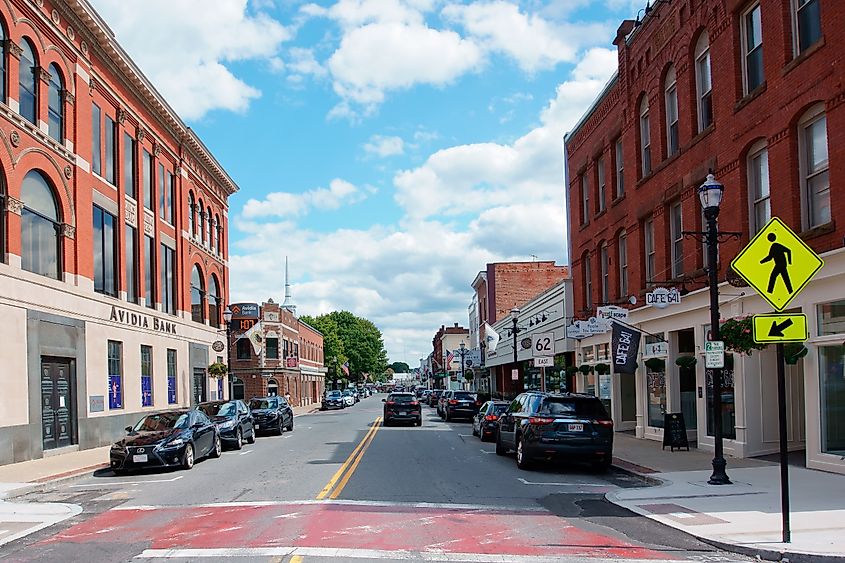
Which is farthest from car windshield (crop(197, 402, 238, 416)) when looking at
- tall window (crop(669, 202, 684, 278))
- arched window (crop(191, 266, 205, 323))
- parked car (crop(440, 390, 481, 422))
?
arched window (crop(191, 266, 205, 323))

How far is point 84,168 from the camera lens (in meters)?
28.2

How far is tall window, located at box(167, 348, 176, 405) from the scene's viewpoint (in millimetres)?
37775

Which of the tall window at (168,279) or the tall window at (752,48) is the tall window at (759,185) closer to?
the tall window at (752,48)

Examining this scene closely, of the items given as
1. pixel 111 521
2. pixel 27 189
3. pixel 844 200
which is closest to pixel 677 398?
pixel 844 200

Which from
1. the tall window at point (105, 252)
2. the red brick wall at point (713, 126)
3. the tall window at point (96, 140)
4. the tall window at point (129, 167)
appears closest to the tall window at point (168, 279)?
the tall window at point (129, 167)

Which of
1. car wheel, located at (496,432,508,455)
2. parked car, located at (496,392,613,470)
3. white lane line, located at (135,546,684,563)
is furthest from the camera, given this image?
car wheel, located at (496,432,508,455)

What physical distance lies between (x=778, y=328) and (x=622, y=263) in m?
19.6

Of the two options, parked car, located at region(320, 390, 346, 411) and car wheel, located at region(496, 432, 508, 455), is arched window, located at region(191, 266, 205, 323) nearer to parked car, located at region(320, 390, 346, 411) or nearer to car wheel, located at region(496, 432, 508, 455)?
car wheel, located at region(496, 432, 508, 455)

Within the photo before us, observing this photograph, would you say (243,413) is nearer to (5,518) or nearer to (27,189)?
(27,189)

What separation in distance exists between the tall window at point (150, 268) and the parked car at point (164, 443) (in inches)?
624

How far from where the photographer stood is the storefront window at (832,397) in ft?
51.1

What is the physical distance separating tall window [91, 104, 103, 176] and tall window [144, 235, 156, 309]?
594 cm

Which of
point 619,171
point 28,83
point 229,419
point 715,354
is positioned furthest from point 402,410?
point 715,354

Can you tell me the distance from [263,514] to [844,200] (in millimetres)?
11384
